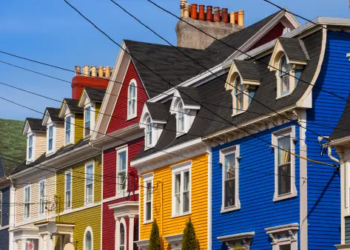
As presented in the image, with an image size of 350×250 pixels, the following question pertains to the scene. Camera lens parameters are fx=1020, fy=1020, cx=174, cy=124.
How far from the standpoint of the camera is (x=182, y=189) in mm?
37438

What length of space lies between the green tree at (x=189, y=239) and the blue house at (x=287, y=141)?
1.58 metres

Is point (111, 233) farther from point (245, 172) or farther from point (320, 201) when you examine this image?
point (320, 201)

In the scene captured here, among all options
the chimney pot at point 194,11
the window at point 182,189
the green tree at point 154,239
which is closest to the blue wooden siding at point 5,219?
the chimney pot at point 194,11

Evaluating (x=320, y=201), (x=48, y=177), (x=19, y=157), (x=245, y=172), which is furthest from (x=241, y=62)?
(x=19, y=157)

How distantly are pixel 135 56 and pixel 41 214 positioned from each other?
13396 millimetres

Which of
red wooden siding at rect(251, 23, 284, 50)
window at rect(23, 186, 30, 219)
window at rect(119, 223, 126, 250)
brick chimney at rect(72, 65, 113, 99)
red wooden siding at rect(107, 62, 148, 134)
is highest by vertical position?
brick chimney at rect(72, 65, 113, 99)

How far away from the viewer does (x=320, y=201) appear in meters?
29.4

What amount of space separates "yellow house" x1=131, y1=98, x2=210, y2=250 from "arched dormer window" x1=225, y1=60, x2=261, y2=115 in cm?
248

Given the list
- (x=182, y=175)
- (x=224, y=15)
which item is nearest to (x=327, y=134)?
(x=182, y=175)

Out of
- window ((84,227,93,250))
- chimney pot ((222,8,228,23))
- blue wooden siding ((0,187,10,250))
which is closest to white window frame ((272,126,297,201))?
window ((84,227,93,250))

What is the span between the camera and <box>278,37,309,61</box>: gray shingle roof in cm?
3044

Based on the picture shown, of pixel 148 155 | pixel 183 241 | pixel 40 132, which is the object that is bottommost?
pixel 183 241

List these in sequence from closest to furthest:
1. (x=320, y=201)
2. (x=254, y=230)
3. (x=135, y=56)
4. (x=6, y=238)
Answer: (x=320, y=201), (x=254, y=230), (x=135, y=56), (x=6, y=238)

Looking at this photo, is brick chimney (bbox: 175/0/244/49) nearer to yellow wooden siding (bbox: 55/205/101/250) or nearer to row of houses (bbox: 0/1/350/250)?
row of houses (bbox: 0/1/350/250)
